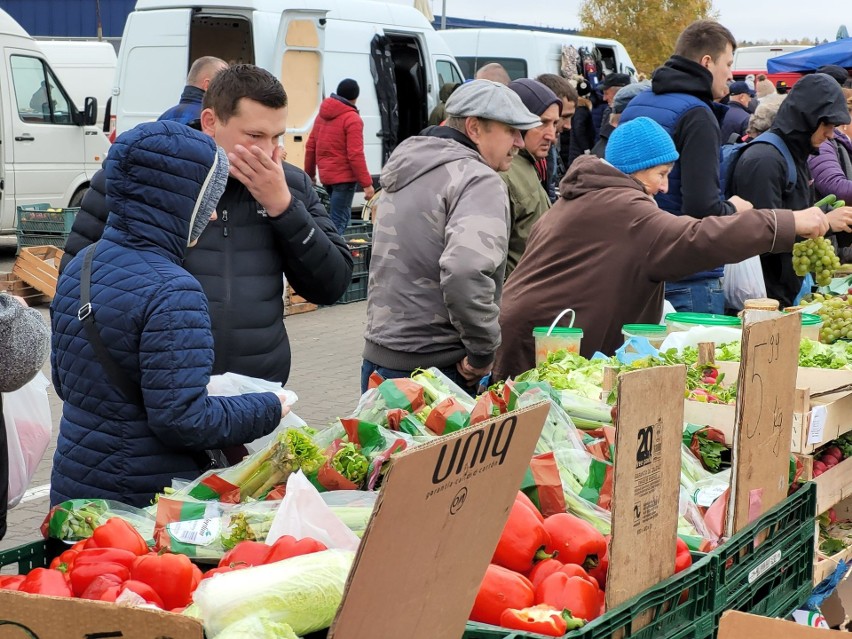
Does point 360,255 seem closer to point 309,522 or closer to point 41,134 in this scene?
point 41,134

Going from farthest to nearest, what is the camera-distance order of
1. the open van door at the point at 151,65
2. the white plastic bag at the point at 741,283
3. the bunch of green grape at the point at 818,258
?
the open van door at the point at 151,65 < the white plastic bag at the point at 741,283 < the bunch of green grape at the point at 818,258

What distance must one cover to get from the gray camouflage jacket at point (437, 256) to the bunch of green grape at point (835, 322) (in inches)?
50.1

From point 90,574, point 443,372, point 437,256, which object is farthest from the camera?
point 443,372

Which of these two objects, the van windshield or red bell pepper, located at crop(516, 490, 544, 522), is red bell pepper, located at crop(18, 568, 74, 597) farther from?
the van windshield

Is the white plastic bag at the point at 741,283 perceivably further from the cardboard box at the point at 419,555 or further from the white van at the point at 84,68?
the white van at the point at 84,68

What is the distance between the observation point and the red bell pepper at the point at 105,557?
2209 millimetres

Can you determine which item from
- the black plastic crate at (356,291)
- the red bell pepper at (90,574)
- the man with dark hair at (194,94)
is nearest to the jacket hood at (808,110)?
the man with dark hair at (194,94)

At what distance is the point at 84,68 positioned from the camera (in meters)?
16.3

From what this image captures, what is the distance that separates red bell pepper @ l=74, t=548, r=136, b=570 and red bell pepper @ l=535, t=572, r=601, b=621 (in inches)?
32.3

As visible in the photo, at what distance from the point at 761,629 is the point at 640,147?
3021 mm

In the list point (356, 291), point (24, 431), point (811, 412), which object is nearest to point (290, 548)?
point (24, 431)

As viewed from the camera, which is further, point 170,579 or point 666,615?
point 666,615

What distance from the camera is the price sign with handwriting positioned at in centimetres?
256

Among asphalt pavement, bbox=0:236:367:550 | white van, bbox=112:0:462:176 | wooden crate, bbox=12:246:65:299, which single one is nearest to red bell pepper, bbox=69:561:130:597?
asphalt pavement, bbox=0:236:367:550
